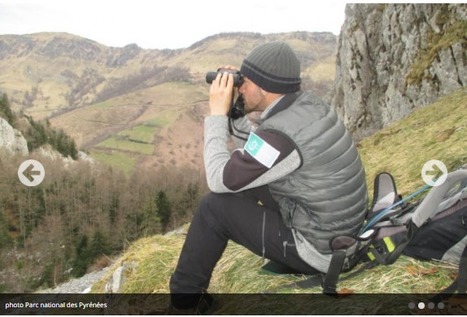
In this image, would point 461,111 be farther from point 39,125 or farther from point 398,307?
point 39,125

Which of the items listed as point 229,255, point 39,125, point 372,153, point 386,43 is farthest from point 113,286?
point 39,125

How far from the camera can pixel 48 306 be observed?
610cm

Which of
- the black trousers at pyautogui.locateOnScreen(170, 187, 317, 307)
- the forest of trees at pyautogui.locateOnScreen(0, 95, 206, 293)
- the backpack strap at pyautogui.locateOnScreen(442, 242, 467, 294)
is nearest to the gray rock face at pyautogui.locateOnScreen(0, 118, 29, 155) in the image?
the forest of trees at pyautogui.locateOnScreen(0, 95, 206, 293)

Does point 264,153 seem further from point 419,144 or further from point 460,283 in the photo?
point 419,144

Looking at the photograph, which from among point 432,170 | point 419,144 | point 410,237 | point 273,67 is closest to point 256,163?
point 273,67

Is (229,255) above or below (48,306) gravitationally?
above

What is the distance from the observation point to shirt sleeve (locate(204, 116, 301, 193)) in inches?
164

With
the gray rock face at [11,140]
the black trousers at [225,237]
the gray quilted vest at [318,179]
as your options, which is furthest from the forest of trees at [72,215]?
the gray quilted vest at [318,179]

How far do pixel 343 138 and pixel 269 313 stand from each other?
2.15 meters

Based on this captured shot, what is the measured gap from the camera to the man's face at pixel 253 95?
459cm

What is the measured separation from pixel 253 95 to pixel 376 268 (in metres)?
2.57

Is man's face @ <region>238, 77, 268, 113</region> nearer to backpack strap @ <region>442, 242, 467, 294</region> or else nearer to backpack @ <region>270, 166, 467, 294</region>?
backpack @ <region>270, 166, 467, 294</region>

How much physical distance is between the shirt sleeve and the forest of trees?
3268 inches

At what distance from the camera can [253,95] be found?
4641mm
